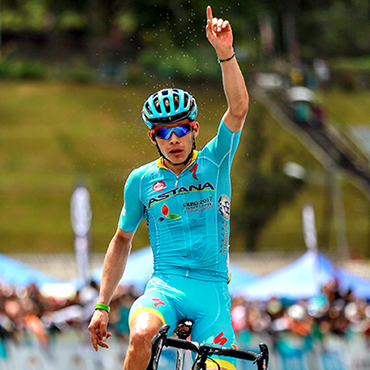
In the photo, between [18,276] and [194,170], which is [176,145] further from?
Result: [18,276]

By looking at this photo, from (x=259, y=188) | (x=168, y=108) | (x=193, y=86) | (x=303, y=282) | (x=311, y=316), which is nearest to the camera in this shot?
(x=168, y=108)

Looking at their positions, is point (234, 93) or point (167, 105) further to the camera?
point (167, 105)

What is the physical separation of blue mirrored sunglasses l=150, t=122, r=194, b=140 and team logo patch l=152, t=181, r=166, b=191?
38 cm

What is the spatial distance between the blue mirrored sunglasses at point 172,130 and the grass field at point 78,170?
34107mm

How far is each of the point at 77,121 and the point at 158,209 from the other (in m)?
50.7

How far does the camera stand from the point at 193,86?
36750 mm

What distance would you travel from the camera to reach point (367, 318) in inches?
597

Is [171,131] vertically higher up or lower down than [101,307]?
higher up

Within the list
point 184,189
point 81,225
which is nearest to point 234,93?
point 184,189

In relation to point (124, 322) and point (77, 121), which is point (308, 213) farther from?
point (77, 121)

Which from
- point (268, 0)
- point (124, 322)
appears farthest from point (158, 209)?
point (268, 0)

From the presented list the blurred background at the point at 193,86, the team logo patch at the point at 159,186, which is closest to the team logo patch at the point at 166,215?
the team logo patch at the point at 159,186

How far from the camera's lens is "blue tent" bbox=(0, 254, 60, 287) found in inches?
728

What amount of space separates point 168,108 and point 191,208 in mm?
798
